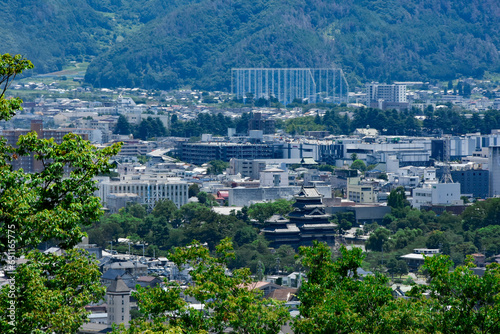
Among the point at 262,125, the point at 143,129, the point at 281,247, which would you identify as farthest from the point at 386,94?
the point at 281,247

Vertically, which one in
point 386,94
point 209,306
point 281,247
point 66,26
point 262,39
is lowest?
point 281,247

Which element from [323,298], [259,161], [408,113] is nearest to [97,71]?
[408,113]

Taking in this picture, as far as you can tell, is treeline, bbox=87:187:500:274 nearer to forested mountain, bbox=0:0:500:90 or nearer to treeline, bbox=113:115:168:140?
treeline, bbox=113:115:168:140

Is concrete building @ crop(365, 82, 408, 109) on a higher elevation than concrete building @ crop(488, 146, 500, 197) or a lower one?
higher

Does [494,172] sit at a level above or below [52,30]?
below

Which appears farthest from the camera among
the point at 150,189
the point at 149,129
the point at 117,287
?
the point at 149,129

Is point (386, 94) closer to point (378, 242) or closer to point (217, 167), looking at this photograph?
point (217, 167)

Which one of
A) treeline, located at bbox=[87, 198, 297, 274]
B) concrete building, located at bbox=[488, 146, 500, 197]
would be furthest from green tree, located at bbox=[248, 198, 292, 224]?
concrete building, located at bbox=[488, 146, 500, 197]

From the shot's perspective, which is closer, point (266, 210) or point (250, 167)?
point (266, 210)
